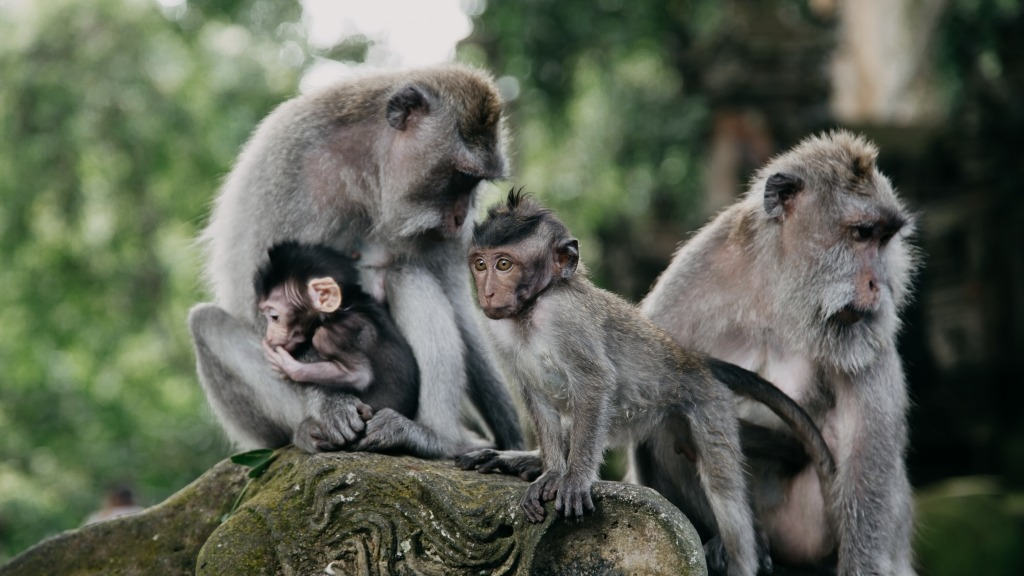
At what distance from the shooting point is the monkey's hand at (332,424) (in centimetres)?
562

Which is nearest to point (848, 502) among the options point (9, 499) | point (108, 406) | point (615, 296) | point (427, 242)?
point (615, 296)

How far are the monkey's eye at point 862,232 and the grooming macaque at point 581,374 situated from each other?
3.17 ft

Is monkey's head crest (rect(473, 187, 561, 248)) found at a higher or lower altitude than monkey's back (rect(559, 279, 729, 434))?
higher

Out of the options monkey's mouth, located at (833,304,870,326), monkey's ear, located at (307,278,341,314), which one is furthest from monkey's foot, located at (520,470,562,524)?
monkey's mouth, located at (833,304,870,326)

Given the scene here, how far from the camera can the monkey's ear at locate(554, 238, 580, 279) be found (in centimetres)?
498

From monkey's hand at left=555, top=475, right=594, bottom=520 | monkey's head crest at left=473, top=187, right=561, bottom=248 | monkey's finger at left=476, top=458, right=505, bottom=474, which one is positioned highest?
monkey's head crest at left=473, top=187, right=561, bottom=248

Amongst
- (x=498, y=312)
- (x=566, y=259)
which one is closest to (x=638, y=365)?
(x=566, y=259)

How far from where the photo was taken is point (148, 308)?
21438mm

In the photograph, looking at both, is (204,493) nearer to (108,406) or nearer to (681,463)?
(681,463)

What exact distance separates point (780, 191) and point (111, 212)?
57.7 ft

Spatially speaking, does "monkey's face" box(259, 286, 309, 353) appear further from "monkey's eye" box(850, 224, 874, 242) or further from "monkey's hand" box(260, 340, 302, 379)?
"monkey's eye" box(850, 224, 874, 242)

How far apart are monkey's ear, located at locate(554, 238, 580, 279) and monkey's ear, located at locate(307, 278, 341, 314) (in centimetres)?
131

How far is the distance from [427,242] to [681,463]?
5.76ft

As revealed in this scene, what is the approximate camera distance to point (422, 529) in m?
4.93
